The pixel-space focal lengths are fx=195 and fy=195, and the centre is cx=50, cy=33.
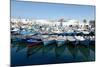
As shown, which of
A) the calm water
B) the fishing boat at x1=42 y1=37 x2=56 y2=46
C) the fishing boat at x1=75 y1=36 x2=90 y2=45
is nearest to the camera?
the calm water

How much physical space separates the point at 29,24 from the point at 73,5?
0.59m

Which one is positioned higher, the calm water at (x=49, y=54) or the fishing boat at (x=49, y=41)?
the fishing boat at (x=49, y=41)

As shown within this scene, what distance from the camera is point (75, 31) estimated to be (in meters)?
2.33

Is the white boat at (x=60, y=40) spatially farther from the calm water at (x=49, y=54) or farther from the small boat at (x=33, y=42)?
the small boat at (x=33, y=42)

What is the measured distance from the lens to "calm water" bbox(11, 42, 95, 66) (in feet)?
6.92

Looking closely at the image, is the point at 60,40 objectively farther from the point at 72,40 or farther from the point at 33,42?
the point at 33,42

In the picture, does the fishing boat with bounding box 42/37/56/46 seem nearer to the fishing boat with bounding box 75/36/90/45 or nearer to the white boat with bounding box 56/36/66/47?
the white boat with bounding box 56/36/66/47

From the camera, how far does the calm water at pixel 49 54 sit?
2.11 m

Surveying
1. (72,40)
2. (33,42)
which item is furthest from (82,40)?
(33,42)

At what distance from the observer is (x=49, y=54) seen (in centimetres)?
223

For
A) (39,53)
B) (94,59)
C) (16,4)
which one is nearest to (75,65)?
(94,59)

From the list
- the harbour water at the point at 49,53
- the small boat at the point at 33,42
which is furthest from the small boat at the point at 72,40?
the small boat at the point at 33,42

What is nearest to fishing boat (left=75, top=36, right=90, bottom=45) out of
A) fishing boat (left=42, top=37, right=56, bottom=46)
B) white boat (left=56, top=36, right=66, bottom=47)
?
white boat (left=56, top=36, right=66, bottom=47)
